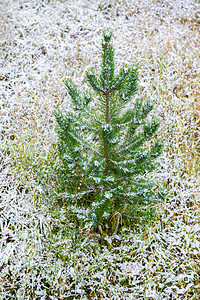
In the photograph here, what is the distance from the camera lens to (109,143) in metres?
2.45

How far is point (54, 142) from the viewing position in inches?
152

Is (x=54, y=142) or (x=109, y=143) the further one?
(x=54, y=142)

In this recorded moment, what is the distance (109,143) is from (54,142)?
1.59 metres

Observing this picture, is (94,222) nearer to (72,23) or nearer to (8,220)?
(8,220)

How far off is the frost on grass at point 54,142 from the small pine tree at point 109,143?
41 centimetres

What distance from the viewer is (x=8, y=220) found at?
10.9 feet

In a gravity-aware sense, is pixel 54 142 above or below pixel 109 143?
below

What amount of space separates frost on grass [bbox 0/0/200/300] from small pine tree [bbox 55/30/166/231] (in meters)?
0.41

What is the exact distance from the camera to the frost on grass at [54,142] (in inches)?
110

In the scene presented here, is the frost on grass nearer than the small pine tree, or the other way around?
the small pine tree

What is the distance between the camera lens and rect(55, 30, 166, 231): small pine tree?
240cm

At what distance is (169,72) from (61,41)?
235cm

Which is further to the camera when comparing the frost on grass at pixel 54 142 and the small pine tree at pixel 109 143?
the frost on grass at pixel 54 142

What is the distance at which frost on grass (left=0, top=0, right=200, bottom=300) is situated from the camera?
110 inches
